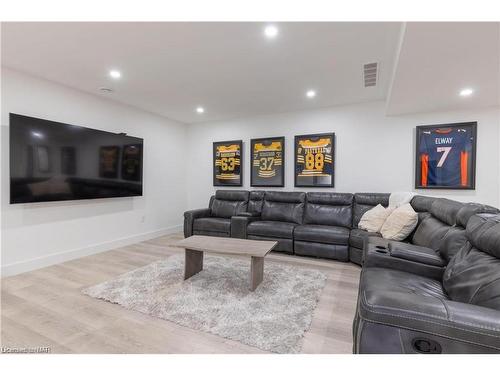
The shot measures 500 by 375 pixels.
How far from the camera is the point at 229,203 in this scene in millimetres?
4727

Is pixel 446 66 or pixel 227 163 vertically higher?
pixel 446 66

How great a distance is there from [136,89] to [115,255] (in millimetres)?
2482

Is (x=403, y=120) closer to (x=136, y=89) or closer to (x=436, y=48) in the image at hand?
(x=436, y=48)

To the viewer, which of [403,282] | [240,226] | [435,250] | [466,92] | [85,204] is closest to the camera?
[403,282]

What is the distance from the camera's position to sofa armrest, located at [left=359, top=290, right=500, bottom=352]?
0.92 meters

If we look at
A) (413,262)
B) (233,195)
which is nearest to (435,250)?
(413,262)

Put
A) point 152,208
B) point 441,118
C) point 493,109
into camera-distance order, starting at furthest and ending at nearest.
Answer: point 152,208 < point 441,118 < point 493,109

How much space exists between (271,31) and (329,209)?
2826 mm

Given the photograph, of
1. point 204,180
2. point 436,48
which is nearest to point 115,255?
point 204,180

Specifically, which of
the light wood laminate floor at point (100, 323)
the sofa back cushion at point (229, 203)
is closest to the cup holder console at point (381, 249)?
the light wood laminate floor at point (100, 323)

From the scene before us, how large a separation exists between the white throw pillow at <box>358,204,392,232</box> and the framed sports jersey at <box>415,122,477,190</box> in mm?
899

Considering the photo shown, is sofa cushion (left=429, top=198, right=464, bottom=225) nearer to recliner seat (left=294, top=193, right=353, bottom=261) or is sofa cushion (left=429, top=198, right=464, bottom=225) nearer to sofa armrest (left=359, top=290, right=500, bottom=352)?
recliner seat (left=294, top=193, right=353, bottom=261)

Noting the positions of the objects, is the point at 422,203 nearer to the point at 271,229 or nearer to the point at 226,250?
the point at 271,229

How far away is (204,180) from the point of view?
17.7ft
